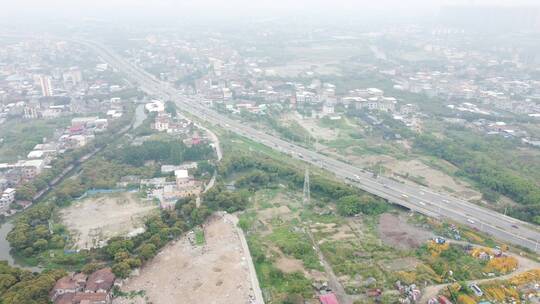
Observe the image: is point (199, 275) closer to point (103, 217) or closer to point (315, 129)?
point (103, 217)

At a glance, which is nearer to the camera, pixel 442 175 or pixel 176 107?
pixel 442 175

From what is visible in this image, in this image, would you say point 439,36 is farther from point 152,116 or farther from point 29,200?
point 29,200

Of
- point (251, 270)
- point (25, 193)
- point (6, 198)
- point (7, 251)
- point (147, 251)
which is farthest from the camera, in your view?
point (25, 193)

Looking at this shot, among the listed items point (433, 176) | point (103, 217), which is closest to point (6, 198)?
point (103, 217)

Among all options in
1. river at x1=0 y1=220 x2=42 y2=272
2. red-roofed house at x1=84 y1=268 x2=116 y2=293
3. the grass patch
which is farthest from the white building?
the grass patch

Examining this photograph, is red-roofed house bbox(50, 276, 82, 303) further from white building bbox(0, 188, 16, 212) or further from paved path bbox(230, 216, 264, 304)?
white building bbox(0, 188, 16, 212)

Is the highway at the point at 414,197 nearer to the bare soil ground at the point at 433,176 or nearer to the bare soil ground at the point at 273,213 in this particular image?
the bare soil ground at the point at 433,176

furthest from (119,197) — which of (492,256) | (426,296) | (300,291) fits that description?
(492,256)
